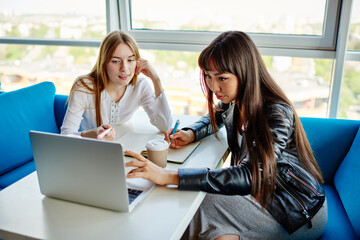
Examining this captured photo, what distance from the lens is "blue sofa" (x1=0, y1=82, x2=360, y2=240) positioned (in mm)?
1446

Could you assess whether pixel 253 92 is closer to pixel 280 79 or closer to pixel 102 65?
pixel 102 65

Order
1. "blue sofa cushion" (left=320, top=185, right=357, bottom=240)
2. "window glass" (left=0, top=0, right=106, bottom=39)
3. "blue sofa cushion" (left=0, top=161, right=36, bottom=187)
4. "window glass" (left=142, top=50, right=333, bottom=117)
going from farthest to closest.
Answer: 1. "window glass" (left=0, top=0, right=106, bottom=39)
2. "window glass" (left=142, top=50, right=333, bottom=117)
3. "blue sofa cushion" (left=0, top=161, right=36, bottom=187)
4. "blue sofa cushion" (left=320, top=185, right=357, bottom=240)

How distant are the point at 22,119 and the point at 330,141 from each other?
1.71m

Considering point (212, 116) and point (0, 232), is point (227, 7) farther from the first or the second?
point (0, 232)

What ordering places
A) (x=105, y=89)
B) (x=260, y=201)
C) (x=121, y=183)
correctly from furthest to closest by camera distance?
(x=105, y=89) < (x=260, y=201) < (x=121, y=183)

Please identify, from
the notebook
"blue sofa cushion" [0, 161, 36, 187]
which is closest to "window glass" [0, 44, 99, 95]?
"blue sofa cushion" [0, 161, 36, 187]

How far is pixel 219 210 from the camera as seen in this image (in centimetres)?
121

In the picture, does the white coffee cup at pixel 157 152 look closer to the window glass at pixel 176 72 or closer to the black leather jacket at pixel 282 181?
the black leather jacket at pixel 282 181

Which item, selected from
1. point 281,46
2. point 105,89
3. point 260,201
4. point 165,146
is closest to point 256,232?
point 260,201

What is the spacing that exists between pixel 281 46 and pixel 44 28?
2.03 meters

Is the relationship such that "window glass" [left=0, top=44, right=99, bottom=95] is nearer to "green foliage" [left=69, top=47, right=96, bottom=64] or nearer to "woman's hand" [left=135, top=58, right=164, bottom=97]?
"green foliage" [left=69, top=47, right=96, bottom=64]

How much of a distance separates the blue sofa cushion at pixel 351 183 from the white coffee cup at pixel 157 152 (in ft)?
2.57

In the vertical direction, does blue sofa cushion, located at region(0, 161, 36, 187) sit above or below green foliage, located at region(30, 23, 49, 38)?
below

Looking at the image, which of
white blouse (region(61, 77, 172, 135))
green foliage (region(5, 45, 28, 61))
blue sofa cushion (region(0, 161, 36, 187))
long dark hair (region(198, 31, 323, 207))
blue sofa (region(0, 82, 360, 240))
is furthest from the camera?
green foliage (region(5, 45, 28, 61))
